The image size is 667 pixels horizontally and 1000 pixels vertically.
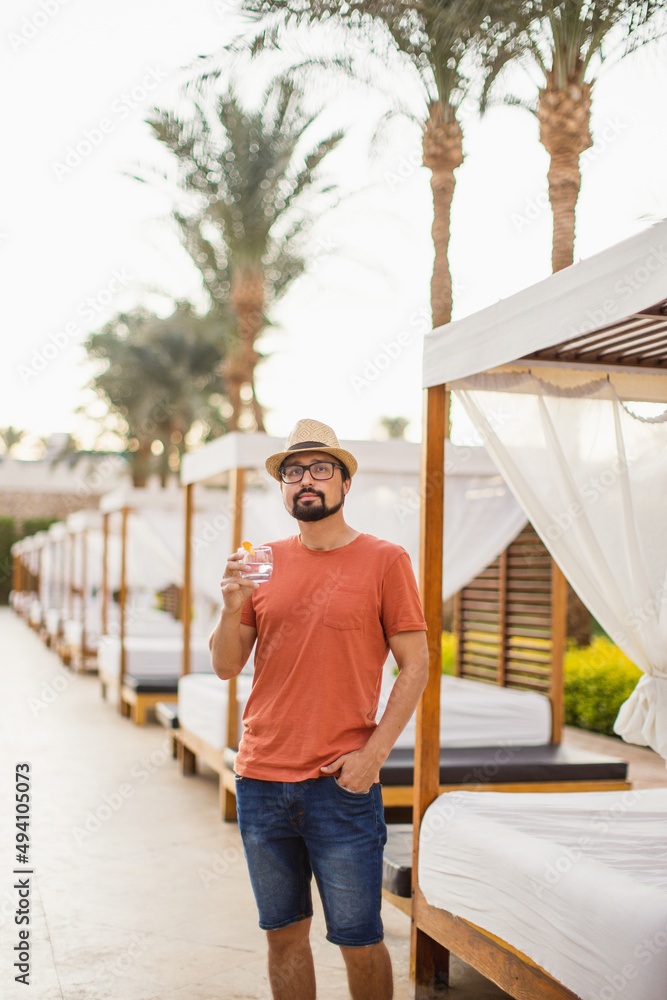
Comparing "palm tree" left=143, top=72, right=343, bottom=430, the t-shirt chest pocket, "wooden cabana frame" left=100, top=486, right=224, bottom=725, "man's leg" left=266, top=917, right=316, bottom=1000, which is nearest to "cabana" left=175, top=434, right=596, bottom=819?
"wooden cabana frame" left=100, top=486, right=224, bottom=725

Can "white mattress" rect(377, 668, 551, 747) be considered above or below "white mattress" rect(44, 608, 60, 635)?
above

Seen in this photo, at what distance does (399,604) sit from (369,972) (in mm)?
964

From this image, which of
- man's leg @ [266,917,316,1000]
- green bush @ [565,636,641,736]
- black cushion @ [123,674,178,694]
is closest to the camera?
man's leg @ [266,917,316,1000]

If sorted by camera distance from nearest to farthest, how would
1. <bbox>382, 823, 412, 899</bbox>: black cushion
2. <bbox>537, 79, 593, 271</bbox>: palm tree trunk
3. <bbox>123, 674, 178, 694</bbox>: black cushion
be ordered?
<bbox>382, 823, 412, 899</bbox>: black cushion, <bbox>537, 79, 593, 271</bbox>: palm tree trunk, <bbox>123, 674, 178, 694</bbox>: black cushion

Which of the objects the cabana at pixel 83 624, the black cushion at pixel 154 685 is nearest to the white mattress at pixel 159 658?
the black cushion at pixel 154 685

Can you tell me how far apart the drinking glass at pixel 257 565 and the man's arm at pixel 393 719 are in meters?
0.39

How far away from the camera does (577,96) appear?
7.63 m

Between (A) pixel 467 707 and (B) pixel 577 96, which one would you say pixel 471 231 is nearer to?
(B) pixel 577 96

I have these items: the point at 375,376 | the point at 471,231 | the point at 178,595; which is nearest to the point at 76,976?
the point at 375,376

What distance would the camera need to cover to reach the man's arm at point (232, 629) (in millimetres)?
2621

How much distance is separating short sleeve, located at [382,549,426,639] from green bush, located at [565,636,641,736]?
6.81m

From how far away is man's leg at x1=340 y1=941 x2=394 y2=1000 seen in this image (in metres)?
2.58

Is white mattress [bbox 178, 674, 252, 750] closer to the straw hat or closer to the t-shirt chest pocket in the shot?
the straw hat

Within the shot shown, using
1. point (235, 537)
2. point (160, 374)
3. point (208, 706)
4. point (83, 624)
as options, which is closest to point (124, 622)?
point (83, 624)
